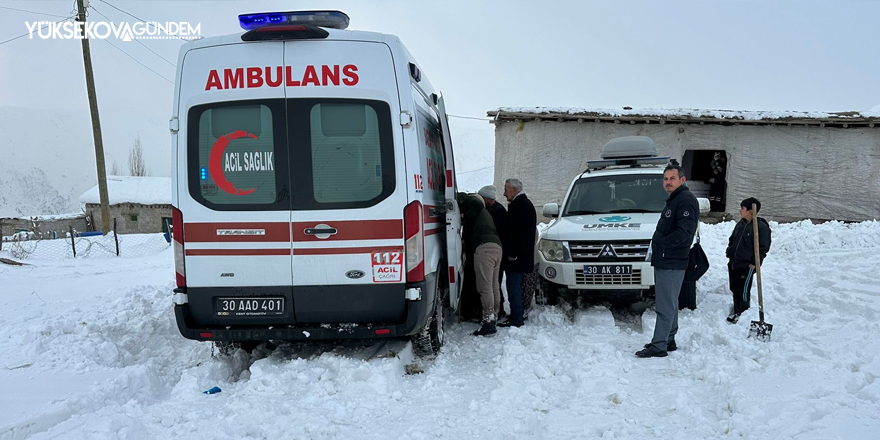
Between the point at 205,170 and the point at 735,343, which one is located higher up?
the point at 205,170

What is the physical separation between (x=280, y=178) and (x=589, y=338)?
11.9 feet

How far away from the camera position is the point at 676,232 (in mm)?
4957

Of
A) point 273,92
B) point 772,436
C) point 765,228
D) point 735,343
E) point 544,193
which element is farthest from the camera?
point 544,193

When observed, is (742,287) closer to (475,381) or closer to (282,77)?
(475,381)

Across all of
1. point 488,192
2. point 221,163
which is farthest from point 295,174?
point 488,192

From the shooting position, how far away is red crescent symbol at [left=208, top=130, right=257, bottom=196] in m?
4.34

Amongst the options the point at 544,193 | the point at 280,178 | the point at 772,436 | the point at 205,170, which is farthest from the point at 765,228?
the point at 544,193

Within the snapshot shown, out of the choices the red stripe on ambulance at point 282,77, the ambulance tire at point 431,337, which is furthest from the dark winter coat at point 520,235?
the red stripe on ambulance at point 282,77

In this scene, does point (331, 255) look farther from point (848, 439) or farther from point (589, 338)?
point (848, 439)

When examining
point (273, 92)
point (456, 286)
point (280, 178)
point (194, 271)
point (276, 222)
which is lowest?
point (456, 286)

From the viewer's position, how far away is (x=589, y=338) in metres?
5.75

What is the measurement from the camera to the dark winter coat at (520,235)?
249 inches

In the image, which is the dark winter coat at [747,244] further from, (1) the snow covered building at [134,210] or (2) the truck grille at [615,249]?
(1) the snow covered building at [134,210]

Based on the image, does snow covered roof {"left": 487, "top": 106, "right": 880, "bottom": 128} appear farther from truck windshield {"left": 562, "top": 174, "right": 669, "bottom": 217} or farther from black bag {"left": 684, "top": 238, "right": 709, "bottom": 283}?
black bag {"left": 684, "top": 238, "right": 709, "bottom": 283}
